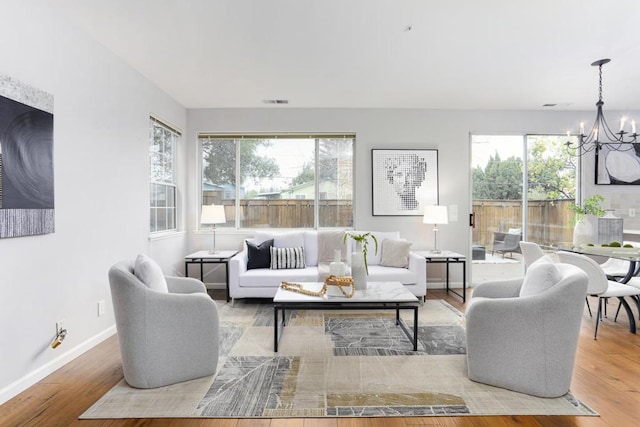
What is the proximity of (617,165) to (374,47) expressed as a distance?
4.46m

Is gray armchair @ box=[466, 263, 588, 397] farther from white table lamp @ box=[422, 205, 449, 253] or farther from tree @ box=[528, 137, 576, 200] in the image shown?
tree @ box=[528, 137, 576, 200]

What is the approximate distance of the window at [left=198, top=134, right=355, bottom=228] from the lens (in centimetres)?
539

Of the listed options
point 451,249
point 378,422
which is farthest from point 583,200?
point 378,422

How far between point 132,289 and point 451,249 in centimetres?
429

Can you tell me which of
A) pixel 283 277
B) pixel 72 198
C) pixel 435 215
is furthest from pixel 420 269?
pixel 72 198

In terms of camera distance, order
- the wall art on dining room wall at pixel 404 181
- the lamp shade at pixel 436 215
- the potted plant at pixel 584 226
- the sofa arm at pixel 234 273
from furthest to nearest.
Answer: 1. the wall art on dining room wall at pixel 404 181
2. the lamp shade at pixel 436 215
3. the sofa arm at pixel 234 273
4. the potted plant at pixel 584 226

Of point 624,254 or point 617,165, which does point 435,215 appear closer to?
point 624,254

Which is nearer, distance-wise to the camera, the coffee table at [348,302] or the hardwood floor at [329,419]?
the hardwood floor at [329,419]

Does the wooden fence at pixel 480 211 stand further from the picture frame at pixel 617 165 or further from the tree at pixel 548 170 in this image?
the picture frame at pixel 617 165

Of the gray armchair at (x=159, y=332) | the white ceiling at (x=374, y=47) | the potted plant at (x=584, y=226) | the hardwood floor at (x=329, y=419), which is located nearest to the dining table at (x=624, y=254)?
the potted plant at (x=584, y=226)

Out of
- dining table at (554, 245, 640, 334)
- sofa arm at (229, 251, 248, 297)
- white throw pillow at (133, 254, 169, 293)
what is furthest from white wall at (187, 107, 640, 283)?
white throw pillow at (133, 254, 169, 293)

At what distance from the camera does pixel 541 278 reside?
2.36m

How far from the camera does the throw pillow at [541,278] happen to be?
2.31m

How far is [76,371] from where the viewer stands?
104 inches
